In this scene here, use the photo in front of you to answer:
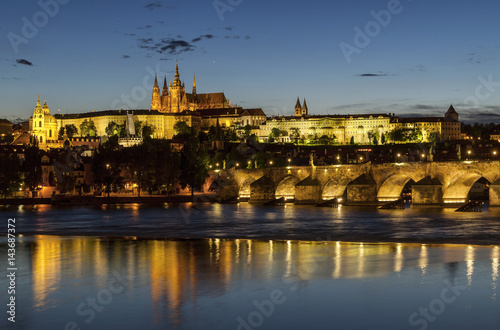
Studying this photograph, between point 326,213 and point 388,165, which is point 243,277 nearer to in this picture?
point 326,213

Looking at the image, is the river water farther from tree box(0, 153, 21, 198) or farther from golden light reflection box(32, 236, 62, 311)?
tree box(0, 153, 21, 198)

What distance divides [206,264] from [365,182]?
105 feet

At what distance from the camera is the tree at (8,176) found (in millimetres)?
68375

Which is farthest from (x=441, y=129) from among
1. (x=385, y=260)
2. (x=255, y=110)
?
(x=385, y=260)

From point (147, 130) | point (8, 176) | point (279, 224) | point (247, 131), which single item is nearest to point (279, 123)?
point (247, 131)

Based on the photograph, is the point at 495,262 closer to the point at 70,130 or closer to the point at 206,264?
the point at 206,264

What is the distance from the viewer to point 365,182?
5666 centimetres

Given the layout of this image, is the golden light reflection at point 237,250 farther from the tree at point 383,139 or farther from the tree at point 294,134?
the tree at point 294,134

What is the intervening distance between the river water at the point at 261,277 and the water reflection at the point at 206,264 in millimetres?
46

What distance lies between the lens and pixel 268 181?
2670 inches

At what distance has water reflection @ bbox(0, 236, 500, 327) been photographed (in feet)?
→ 71.8

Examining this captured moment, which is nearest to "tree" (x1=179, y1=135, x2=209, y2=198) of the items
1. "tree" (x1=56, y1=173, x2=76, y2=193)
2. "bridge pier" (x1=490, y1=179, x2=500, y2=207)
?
"tree" (x1=56, y1=173, x2=76, y2=193)

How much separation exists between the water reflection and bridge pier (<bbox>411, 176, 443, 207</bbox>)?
20.5m

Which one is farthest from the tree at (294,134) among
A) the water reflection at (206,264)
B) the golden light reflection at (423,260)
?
the golden light reflection at (423,260)
